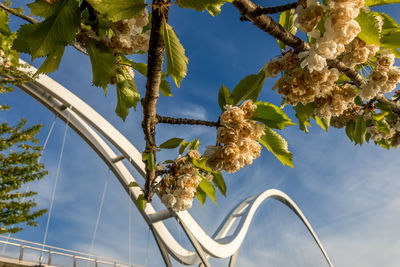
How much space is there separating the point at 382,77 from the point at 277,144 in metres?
0.43

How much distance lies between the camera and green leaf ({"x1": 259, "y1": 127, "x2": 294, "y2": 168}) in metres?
0.85

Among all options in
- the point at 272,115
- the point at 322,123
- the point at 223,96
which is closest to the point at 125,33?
the point at 223,96

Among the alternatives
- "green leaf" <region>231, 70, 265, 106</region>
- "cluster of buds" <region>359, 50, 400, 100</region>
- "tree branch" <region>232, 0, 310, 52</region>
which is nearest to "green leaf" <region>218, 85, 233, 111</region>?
"green leaf" <region>231, 70, 265, 106</region>

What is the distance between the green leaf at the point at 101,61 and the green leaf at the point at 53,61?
7 centimetres

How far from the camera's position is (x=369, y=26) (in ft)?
2.12

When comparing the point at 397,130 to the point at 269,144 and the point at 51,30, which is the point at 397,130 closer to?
the point at 269,144

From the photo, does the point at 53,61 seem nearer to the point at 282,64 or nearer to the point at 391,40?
the point at 282,64

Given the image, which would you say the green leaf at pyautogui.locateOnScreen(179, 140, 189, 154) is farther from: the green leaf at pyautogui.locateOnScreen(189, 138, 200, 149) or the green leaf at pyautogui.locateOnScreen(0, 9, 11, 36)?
the green leaf at pyautogui.locateOnScreen(0, 9, 11, 36)

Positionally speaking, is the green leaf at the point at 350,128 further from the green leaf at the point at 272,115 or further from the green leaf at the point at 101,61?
the green leaf at the point at 101,61

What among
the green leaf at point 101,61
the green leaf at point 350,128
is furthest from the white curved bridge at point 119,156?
the green leaf at point 101,61

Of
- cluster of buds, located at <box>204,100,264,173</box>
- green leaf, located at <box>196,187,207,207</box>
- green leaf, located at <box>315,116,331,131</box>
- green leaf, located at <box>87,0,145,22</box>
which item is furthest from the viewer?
green leaf, located at <box>315,116,331,131</box>

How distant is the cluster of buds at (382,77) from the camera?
0.89m

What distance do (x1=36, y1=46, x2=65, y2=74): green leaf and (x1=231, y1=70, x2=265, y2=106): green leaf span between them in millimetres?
475

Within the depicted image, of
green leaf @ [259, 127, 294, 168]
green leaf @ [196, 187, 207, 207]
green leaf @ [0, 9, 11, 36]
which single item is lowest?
green leaf @ [196, 187, 207, 207]
